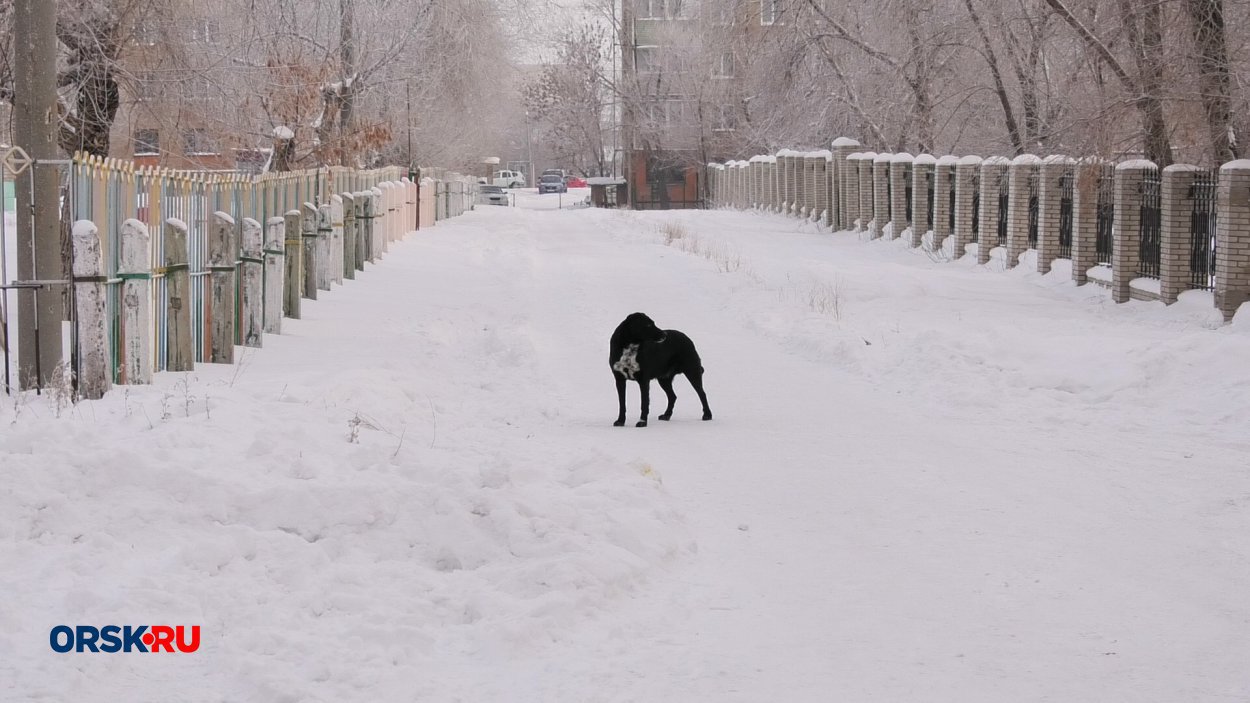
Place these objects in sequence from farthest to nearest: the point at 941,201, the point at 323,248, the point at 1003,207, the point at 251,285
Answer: the point at 941,201 < the point at 1003,207 < the point at 323,248 < the point at 251,285

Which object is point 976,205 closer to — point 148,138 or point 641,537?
point 148,138

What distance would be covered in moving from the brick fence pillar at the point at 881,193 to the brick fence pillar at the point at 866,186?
3.65ft

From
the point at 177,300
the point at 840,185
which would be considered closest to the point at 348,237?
the point at 177,300

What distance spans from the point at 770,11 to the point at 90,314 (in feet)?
78.6

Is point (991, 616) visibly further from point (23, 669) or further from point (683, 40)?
point (683, 40)

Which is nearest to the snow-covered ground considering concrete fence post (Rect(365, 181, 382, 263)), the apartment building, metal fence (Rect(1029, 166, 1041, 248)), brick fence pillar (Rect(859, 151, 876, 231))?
concrete fence post (Rect(365, 181, 382, 263))

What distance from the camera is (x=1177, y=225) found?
1977 centimetres

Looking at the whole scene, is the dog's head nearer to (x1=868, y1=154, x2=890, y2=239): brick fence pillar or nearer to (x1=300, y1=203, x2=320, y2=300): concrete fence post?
(x1=300, y1=203, x2=320, y2=300): concrete fence post

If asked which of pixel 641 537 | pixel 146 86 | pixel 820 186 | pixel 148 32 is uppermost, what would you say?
pixel 148 32

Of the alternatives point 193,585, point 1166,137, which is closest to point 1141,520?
point 193,585

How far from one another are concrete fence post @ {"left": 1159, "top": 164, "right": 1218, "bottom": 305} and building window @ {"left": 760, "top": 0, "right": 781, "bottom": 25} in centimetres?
1188

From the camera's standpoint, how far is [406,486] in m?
6.97

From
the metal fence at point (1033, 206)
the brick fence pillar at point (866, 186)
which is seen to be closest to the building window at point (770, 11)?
the metal fence at point (1033, 206)

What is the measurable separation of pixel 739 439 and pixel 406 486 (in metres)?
3.68
